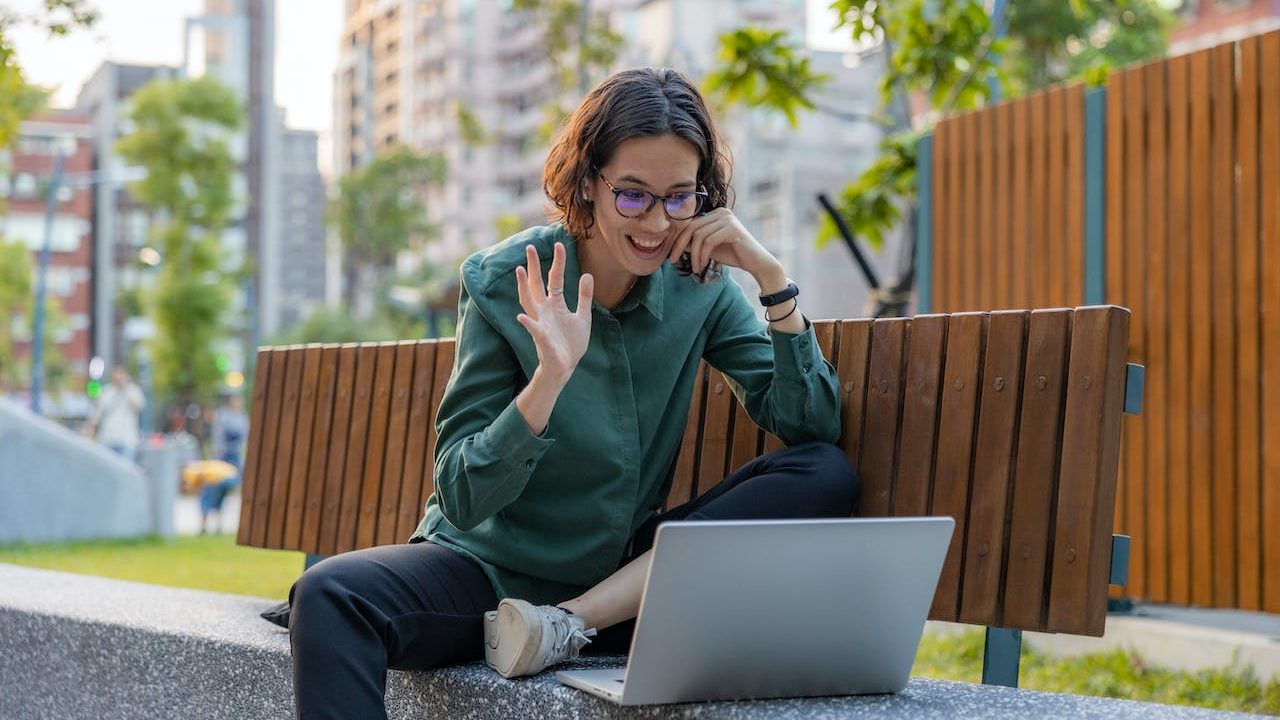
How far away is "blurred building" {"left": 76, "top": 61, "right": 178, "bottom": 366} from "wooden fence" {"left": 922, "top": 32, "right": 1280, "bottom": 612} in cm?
6452

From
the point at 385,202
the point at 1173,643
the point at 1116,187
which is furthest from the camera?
the point at 385,202

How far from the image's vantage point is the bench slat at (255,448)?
462cm

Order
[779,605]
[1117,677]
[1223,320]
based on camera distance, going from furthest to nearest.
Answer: [1223,320] < [1117,677] < [779,605]

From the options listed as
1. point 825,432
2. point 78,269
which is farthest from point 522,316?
point 78,269

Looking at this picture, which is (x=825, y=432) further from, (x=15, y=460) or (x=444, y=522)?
(x=15, y=460)

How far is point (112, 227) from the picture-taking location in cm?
7075

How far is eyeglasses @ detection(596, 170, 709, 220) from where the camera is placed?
2695 millimetres

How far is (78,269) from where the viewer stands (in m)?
74.1

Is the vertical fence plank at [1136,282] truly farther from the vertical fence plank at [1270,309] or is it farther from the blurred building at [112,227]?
the blurred building at [112,227]

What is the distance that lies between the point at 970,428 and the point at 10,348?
59.8 meters

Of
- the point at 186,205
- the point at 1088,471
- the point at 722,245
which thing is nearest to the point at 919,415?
the point at 1088,471

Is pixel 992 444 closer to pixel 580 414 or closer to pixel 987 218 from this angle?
pixel 580 414

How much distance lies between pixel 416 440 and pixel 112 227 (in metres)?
71.7

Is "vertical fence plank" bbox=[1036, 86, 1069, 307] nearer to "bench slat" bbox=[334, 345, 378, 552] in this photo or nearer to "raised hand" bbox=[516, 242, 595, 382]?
"bench slat" bbox=[334, 345, 378, 552]
